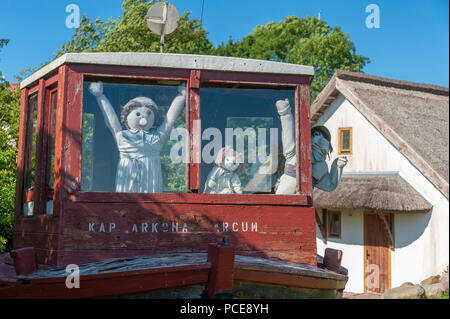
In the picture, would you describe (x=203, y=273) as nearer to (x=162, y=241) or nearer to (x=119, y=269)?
(x=119, y=269)

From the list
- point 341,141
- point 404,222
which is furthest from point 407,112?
point 404,222

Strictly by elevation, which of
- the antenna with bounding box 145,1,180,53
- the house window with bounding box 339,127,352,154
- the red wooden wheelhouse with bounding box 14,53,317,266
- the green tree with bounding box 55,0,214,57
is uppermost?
the green tree with bounding box 55,0,214,57

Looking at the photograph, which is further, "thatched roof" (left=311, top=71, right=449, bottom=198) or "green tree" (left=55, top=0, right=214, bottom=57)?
"green tree" (left=55, top=0, right=214, bottom=57)

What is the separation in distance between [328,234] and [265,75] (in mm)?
14606

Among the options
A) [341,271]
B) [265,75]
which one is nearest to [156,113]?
[265,75]

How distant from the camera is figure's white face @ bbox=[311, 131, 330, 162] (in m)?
6.00

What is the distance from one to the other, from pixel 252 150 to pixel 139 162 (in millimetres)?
1473

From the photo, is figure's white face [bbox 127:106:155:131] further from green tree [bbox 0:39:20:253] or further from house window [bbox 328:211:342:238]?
house window [bbox 328:211:342:238]

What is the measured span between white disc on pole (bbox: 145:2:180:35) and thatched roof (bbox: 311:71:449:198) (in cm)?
1231

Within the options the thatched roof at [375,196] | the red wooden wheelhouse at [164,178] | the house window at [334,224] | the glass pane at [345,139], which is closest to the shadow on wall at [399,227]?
the house window at [334,224]

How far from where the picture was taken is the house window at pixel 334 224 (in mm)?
19266

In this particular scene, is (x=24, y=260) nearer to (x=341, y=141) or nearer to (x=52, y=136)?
(x=52, y=136)

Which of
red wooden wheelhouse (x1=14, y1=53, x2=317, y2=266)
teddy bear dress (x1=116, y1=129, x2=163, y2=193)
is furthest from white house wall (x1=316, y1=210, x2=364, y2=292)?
teddy bear dress (x1=116, y1=129, x2=163, y2=193)

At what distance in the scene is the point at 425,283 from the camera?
16375 mm
